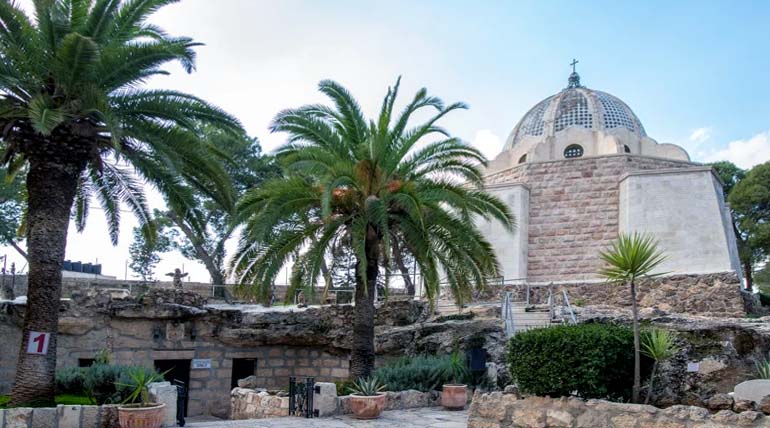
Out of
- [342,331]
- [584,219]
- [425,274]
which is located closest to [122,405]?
[425,274]

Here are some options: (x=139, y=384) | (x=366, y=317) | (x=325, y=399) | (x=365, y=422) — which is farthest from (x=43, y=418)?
(x=366, y=317)

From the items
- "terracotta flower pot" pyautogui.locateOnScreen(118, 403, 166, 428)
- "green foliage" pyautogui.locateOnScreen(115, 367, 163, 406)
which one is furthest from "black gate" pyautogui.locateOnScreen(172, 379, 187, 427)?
"terracotta flower pot" pyautogui.locateOnScreen(118, 403, 166, 428)

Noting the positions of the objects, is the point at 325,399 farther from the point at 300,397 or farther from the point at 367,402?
the point at 367,402

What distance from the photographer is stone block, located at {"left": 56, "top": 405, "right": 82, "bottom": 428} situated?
859 cm

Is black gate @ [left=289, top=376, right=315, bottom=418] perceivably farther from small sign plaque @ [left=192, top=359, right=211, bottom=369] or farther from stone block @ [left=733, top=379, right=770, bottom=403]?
small sign plaque @ [left=192, top=359, right=211, bottom=369]

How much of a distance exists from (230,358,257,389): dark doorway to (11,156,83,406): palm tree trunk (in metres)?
8.14

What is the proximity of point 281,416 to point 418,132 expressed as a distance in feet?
20.8

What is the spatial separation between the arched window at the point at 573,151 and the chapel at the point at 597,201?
0.04 m

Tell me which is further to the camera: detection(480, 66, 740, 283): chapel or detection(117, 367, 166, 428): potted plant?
detection(480, 66, 740, 283): chapel

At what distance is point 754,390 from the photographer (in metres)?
7.21

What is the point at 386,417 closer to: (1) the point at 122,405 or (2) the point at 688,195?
(1) the point at 122,405

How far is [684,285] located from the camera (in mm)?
19656

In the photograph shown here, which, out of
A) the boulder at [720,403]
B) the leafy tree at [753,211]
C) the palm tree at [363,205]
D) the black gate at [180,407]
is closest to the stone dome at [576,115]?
the leafy tree at [753,211]

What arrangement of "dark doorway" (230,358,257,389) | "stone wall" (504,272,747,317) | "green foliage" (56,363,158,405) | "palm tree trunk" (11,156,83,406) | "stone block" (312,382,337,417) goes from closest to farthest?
"palm tree trunk" (11,156,83,406) < "green foliage" (56,363,158,405) < "stone block" (312,382,337,417) < "dark doorway" (230,358,257,389) < "stone wall" (504,272,747,317)
